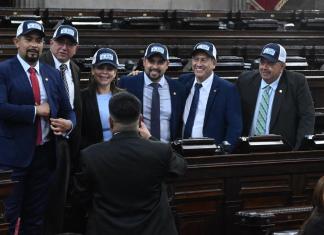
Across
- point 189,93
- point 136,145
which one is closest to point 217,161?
point 189,93

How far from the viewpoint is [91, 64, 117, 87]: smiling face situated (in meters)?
5.18

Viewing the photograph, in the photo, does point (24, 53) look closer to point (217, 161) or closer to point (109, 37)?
point (217, 161)

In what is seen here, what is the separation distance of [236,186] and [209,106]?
678mm

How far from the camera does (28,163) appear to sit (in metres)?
4.71

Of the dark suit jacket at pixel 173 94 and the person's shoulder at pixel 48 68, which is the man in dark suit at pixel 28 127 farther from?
the dark suit jacket at pixel 173 94

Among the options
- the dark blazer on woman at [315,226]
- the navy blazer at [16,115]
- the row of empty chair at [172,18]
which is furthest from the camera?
the row of empty chair at [172,18]

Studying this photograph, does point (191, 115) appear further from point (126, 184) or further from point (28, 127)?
point (126, 184)

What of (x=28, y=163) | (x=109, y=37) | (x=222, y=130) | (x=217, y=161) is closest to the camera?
(x=28, y=163)

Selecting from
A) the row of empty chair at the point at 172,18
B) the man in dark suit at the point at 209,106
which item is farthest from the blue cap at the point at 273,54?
the row of empty chair at the point at 172,18

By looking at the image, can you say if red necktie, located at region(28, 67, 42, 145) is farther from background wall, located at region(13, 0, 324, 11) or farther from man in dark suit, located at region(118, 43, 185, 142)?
background wall, located at region(13, 0, 324, 11)

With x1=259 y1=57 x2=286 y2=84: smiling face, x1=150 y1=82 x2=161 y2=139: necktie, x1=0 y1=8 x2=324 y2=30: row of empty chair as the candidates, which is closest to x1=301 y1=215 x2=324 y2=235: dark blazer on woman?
x1=150 y1=82 x2=161 y2=139: necktie

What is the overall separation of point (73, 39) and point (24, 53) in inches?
19.6

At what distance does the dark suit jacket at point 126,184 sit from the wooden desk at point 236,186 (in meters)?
1.17

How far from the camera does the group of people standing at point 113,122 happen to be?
12.1 feet
